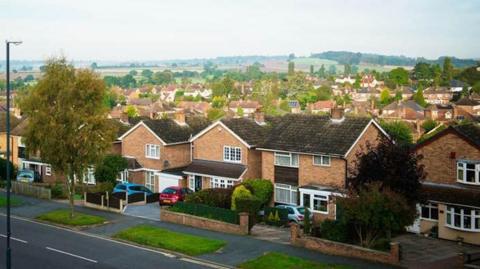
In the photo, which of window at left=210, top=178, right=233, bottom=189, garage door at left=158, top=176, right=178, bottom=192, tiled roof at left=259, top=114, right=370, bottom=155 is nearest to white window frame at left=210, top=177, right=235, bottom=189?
window at left=210, top=178, right=233, bottom=189

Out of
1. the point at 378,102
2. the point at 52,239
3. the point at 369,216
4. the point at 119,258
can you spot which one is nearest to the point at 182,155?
the point at 52,239

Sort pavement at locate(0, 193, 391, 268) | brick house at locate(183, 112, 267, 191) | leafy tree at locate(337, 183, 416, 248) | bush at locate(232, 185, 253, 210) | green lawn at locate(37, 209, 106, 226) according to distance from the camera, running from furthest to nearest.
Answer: brick house at locate(183, 112, 267, 191) < green lawn at locate(37, 209, 106, 226) < bush at locate(232, 185, 253, 210) < pavement at locate(0, 193, 391, 268) < leafy tree at locate(337, 183, 416, 248)

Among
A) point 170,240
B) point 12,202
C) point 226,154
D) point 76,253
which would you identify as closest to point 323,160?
point 226,154

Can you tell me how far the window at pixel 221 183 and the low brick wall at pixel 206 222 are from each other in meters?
6.75

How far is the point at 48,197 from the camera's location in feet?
149

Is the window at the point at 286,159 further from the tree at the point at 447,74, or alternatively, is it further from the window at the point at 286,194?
the tree at the point at 447,74

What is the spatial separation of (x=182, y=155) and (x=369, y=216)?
79.4 feet

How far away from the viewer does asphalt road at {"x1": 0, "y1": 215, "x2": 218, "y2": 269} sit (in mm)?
27156

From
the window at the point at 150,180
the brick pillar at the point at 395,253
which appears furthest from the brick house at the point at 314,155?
the window at the point at 150,180

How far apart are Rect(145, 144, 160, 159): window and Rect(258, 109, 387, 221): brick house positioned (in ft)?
33.6

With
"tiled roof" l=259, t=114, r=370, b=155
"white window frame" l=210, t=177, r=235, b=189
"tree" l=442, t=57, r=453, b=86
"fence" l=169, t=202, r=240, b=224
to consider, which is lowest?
"fence" l=169, t=202, r=240, b=224

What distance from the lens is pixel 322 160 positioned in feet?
125

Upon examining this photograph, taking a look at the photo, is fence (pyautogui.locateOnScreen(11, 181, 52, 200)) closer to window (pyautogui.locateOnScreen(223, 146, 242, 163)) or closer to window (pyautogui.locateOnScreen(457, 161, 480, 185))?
window (pyautogui.locateOnScreen(223, 146, 242, 163))

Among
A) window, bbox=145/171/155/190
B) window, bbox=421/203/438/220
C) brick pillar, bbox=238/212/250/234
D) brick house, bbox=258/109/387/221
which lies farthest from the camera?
window, bbox=145/171/155/190
